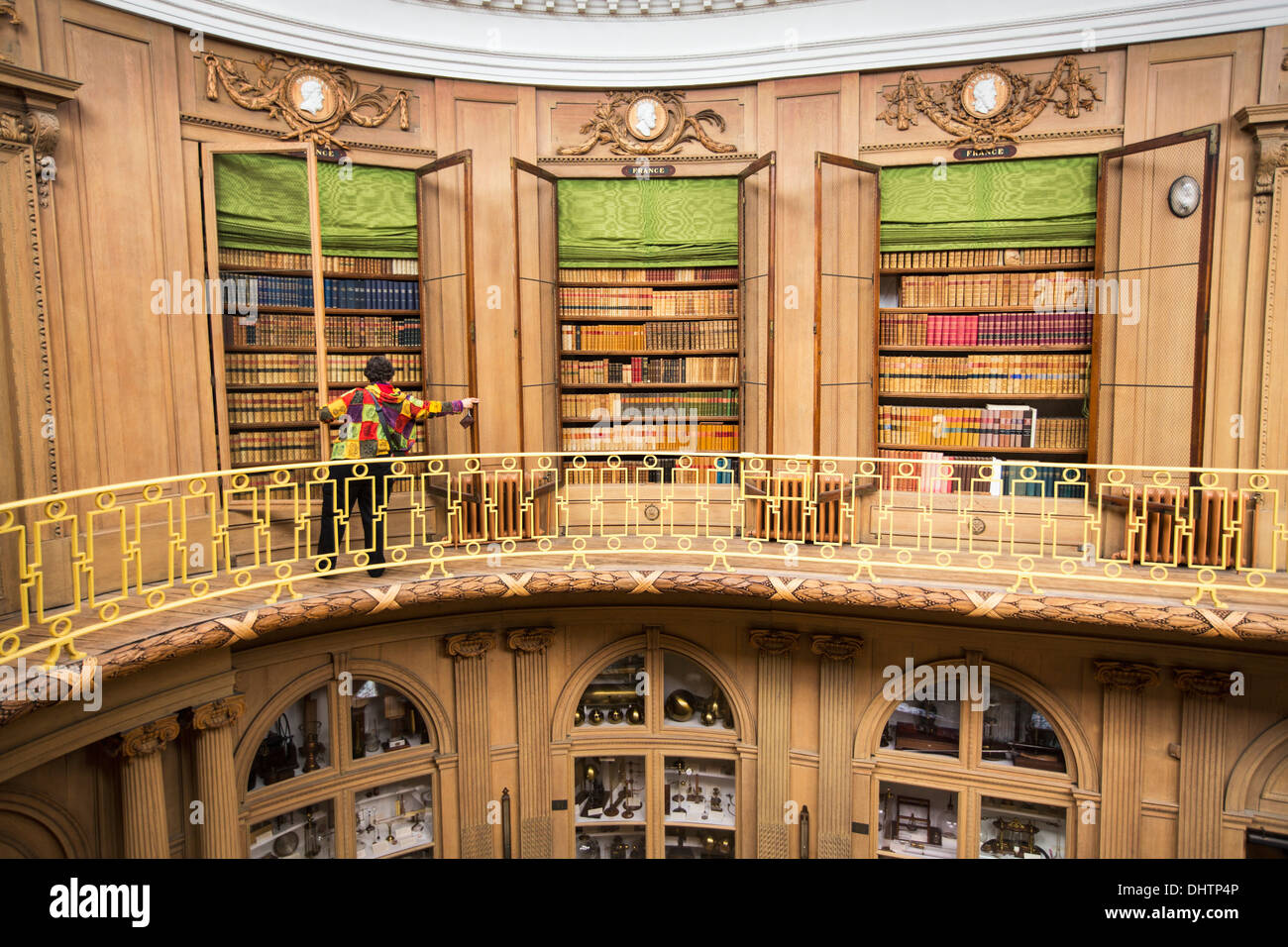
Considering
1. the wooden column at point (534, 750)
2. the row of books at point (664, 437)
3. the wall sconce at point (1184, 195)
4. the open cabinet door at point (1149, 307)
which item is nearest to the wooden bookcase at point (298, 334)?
the row of books at point (664, 437)

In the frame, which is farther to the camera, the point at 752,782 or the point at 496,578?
the point at 752,782

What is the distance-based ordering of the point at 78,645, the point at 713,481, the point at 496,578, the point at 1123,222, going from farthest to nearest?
the point at 713,481, the point at 1123,222, the point at 496,578, the point at 78,645

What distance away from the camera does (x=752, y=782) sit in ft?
18.3

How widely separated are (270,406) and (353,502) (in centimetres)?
104

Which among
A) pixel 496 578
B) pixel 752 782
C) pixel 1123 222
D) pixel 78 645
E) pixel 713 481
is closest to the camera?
pixel 78 645

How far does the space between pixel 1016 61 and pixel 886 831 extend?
4.77 metres

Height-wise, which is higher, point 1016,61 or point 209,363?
point 1016,61

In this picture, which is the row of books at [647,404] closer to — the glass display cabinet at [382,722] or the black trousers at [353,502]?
the black trousers at [353,502]

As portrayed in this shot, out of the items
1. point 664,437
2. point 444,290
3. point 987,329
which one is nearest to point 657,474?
point 664,437

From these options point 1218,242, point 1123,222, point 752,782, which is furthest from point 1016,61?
point 752,782

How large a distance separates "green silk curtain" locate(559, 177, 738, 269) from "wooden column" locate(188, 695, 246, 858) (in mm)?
3444

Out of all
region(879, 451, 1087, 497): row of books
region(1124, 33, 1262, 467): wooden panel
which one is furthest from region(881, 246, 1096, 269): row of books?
region(879, 451, 1087, 497): row of books

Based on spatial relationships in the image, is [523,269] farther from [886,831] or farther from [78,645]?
[886,831]

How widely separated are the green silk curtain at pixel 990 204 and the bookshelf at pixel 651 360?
116cm
